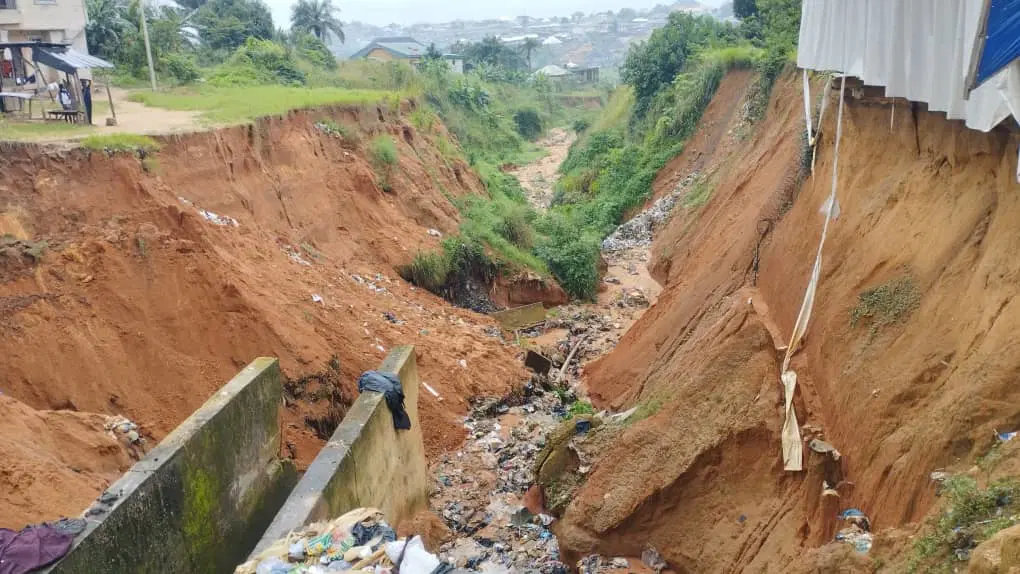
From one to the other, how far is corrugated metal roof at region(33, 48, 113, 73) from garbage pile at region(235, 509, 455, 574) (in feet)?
40.3

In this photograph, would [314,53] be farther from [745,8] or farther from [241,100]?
[745,8]

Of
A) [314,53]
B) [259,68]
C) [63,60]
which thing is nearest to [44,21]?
[259,68]

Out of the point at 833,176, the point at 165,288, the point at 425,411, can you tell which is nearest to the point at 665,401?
the point at 833,176

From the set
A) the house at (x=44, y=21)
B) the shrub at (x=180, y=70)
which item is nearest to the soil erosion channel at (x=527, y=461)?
the shrub at (x=180, y=70)

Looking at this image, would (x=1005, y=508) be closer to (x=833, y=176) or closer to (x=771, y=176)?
(x=833, y=176)

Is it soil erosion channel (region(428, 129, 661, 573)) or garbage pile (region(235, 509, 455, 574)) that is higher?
garbage pile (region(235, 509, 455, 574))

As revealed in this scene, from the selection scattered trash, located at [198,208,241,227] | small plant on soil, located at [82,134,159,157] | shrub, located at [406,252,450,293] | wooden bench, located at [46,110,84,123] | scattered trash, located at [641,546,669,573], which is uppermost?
wooden bench, located at [46,110,84,123]

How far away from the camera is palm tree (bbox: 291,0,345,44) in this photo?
2005 inches

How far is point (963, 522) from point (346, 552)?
4094 millimetres

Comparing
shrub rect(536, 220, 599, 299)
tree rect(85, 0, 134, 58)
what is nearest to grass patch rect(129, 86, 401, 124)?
tree rect(85, 0, 134, 58)

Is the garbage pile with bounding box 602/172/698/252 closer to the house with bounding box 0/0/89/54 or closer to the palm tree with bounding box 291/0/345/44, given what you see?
the house with bounding box 0/0/89/54

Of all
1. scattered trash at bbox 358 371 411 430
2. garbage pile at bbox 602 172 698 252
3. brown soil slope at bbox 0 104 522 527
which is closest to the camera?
brown soil slope at bbox 0 104 522 527

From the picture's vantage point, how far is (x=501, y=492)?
10.4 meters

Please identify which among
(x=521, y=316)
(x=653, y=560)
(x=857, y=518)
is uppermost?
(x=857, y=518)
